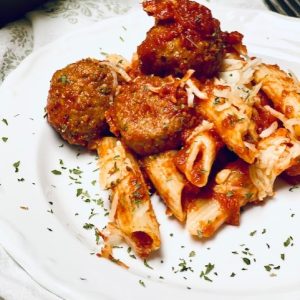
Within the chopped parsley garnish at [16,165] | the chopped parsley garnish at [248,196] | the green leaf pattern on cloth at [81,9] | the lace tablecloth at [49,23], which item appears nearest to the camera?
the chopped parsley garnish at [248,196]

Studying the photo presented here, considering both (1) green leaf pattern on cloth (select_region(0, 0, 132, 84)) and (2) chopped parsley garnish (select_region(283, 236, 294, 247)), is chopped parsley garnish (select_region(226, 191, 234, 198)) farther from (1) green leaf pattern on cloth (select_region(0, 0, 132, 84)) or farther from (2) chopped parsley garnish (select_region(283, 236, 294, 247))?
(1) green leaf pattern on cloth (select_region(0, 0, 132, 84))

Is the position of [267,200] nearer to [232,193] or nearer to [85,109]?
[232,193]

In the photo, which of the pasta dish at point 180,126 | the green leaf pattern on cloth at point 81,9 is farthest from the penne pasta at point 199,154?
the green leaf pattern on cloth at point 81,9

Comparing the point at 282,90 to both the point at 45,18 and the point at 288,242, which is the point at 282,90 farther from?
the point at 45,18

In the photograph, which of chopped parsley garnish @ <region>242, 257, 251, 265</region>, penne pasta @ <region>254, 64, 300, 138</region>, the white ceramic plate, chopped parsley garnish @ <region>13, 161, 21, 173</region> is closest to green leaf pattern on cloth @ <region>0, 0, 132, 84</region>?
the white ceramic plate

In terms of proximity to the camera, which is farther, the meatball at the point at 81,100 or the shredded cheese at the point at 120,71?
the shredded cheese at the point at 120,71

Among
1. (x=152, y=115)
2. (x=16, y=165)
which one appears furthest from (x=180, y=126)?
(x=16, y=165)

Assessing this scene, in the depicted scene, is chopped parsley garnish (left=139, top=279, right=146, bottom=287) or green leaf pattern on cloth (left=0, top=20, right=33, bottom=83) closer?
chopped parsley garnish (left=139, top=279, right=146, bottom=287)

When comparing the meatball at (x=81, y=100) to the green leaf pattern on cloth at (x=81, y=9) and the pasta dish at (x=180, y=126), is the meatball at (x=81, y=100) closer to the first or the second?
the pasta dish at (x=180, y=126)
